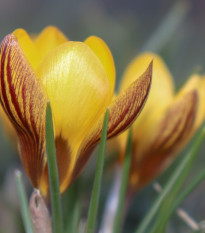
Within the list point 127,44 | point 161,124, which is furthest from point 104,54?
point 127,44

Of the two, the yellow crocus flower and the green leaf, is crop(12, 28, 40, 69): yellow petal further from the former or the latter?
the green leaf

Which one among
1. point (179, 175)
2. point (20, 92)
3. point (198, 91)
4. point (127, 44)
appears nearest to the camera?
point (20, 92)

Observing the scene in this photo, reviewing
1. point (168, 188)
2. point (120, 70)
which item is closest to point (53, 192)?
point (168, 188)

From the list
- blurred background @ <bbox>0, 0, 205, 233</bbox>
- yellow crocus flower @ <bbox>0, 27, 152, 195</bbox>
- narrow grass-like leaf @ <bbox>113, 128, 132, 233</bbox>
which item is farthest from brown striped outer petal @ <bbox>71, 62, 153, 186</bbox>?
blurred background @ <bbox>0, 0, 205, 233</bbox>

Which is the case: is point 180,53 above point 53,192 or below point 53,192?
above

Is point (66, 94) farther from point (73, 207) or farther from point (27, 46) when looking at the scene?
point (73, 207)

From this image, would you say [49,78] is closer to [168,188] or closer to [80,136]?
[80,136]

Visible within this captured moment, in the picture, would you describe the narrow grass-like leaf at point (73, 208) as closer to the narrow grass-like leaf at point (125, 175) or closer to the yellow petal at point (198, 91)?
the narrow grass-like leaf at point (125, 175)
